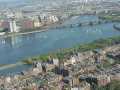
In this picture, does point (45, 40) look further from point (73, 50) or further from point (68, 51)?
point (68, 51)

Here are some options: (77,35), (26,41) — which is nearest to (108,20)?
(77,35)

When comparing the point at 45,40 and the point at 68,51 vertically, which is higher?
the point at 68,51

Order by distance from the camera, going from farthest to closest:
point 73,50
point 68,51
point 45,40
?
point 45,40
point 73,50
point 68,51

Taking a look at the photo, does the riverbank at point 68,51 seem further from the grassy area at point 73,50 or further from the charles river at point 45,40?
the charles river at point 45,40

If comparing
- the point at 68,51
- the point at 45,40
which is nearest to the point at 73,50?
the point at 68,51

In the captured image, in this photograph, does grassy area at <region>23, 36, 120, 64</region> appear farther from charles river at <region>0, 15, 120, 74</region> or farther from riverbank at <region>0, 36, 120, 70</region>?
charles river at <region>0, 15, 120, 74</region>

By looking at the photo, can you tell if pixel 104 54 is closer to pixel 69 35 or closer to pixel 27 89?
pixel 27 89

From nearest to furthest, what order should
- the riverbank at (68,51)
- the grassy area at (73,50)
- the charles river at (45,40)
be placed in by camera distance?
the riverbank at (68,51), the grassy area at (73,50), the charles river at (45,40)

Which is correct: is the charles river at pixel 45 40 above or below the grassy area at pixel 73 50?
below

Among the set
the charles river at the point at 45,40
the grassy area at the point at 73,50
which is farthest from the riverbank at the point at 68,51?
the charles river at the point at 45,40
